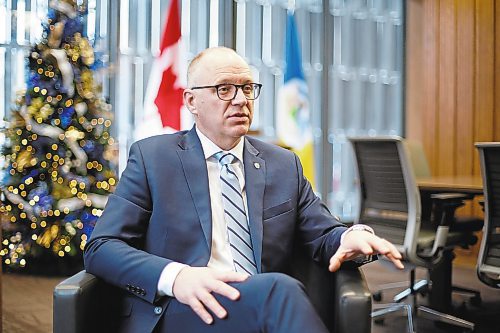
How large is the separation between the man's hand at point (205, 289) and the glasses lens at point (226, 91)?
2.07ft

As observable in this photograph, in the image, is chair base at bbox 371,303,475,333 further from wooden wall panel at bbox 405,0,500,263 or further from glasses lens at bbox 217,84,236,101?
wooden wall panel at bbox 405,0,500,263

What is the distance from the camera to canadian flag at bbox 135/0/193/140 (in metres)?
5.52

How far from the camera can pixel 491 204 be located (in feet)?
11.1

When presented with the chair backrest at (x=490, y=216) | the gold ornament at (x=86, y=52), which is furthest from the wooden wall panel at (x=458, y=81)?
the gold ornament at (x=86, y=52)

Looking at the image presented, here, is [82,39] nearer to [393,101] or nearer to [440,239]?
[440,239]

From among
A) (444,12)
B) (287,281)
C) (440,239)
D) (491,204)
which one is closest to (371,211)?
(440,239)

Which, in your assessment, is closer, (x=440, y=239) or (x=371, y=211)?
(x=440, y=239)

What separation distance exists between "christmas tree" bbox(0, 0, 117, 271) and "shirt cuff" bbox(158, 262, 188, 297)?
3349 millimetres

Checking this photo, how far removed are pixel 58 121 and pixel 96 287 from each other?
3.42m

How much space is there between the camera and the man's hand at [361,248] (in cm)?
179

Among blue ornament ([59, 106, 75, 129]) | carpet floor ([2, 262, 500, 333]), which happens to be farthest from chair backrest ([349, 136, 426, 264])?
blue ornament ([59, 106, 75, 129])

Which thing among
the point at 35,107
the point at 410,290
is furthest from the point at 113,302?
the point at 35,107

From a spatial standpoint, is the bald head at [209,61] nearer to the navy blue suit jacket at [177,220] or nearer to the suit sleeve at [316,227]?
the navy blue suit jacket at [177,220]

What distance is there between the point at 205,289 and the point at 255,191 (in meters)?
0.51
